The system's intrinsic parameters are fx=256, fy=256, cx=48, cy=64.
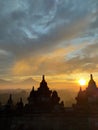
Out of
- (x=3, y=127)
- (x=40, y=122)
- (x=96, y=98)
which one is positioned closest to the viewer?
(x=40, y=122)

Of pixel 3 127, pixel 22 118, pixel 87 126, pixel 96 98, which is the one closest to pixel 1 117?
pixel 3 127

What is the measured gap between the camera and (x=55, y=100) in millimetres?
44156

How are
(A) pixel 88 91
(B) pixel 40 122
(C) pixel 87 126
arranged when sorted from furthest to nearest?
(A) pixel 88 91 → (B) pixel 40 122 → (C) pixel 87 126

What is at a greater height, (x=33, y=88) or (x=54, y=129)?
(x=33, y=88)

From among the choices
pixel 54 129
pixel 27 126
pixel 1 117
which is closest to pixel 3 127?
pixel 1 117

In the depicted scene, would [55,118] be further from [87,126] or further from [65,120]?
[87,126]

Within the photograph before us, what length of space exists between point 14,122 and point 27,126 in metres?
2.29

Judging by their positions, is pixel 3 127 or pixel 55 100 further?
pixel 55 100

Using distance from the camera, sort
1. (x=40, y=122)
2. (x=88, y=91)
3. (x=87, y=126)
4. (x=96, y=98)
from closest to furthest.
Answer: (x=87, y=126) < (x=40, y=122) < (x=96, y=98) < (x=88, y=91)

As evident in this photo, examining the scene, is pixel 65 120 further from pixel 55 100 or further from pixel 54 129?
pixel 55 100

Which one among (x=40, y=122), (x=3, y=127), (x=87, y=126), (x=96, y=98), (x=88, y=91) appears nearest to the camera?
(x=87, y=126)

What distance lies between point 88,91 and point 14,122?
17.0 m

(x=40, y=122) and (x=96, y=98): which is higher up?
(x=96, y=98)

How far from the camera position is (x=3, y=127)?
36.3 m
